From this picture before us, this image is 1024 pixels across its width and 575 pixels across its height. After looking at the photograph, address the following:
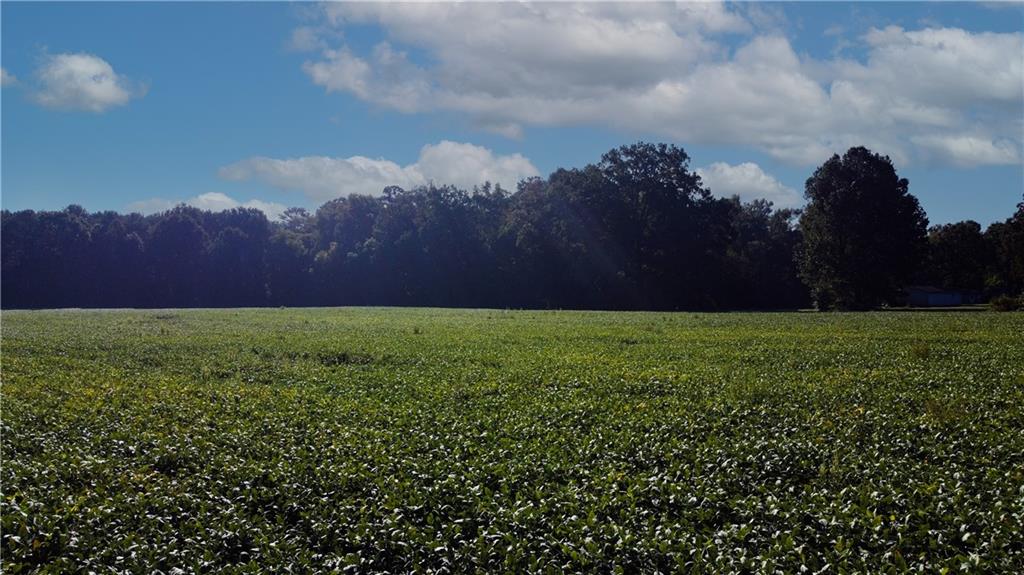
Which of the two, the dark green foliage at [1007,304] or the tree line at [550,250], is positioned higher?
the tree line at [550,250]

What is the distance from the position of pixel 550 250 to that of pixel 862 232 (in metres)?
30.2

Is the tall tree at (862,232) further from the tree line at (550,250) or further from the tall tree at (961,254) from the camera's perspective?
the tall tree at (961,254)

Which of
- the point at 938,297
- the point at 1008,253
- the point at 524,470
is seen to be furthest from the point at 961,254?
the point at 524,470

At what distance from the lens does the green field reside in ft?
20.5

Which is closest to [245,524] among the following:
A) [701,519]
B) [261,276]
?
[701,519]

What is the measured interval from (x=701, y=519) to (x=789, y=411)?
4.93 meters

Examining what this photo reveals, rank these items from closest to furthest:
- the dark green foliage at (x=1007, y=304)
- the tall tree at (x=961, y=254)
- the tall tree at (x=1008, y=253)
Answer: the dark green foliage at (x=1007, y=304), the tall tree at (x=1008, y=253), the tall tree at (x=961, y=254)

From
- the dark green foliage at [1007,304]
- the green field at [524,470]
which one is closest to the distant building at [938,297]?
the dark green foliage at [1007,304]

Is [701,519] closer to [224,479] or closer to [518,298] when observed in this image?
[224,479]

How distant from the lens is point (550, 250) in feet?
257

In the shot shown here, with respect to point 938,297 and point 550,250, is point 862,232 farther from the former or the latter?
point 938,297

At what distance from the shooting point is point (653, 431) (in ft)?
32.0

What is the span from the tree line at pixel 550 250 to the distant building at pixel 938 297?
1849mm

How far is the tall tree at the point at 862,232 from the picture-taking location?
205ft
